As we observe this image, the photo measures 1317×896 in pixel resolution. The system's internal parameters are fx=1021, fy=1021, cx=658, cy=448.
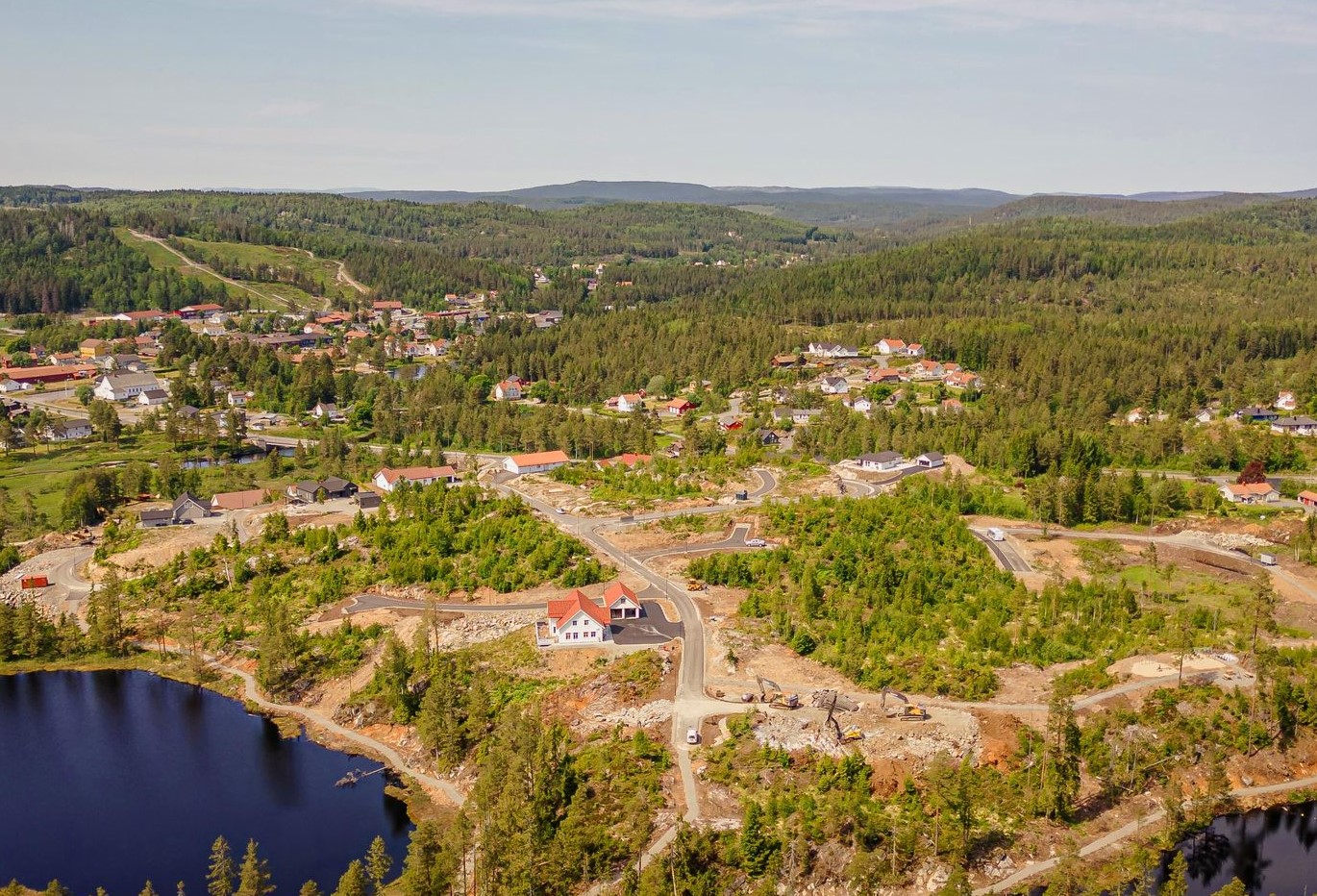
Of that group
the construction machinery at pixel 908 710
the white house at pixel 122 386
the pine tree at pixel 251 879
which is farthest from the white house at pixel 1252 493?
the white house at pixel 122 386

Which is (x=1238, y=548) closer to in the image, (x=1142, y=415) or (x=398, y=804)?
(x=1142, y=415)

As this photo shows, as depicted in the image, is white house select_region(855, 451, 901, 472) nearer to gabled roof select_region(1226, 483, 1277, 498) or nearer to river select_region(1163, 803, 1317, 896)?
gabled roof select_region(1226, 483, 1277, 498)

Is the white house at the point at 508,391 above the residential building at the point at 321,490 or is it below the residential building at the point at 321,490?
above

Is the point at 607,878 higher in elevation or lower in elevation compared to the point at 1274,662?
lower

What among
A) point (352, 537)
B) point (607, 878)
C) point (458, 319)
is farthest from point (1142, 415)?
point (458, 319)

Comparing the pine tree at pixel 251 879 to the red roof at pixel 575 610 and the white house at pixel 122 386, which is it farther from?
the white house at pixel 122 386

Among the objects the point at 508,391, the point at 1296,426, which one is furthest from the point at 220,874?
the point at 1296,426

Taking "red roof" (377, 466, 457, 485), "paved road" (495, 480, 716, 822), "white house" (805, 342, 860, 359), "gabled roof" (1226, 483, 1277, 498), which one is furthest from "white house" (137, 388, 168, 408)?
"gabled roof" (1226, 483, 1277, 498)
